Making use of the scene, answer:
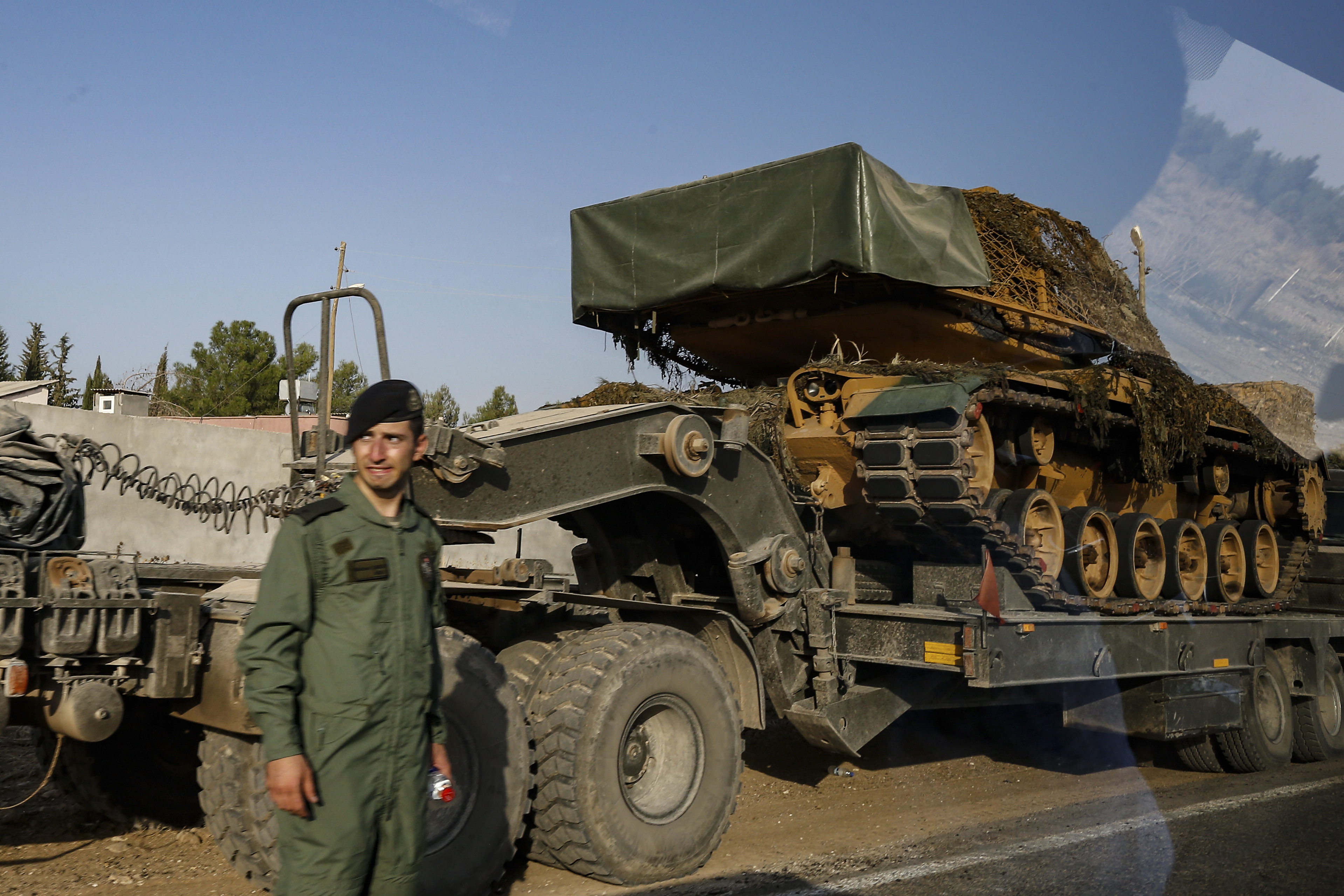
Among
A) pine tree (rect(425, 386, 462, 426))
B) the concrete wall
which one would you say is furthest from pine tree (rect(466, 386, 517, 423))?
the concrete wall

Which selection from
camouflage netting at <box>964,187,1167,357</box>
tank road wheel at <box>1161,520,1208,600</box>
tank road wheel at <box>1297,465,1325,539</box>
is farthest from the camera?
tank road wheel at <box>1297,465,1325,539</box>

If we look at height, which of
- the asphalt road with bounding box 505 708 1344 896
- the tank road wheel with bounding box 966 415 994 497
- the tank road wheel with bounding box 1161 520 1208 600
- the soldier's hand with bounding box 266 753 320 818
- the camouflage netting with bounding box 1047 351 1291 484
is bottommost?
the asphalt road with bounding box 505 708 1344 896

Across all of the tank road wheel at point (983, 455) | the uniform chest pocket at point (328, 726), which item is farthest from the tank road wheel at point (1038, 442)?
the uniform chest pocket at point (328, 726)

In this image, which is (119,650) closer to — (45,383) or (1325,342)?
(1325,342)

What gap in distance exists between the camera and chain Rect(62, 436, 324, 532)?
41.0 feet

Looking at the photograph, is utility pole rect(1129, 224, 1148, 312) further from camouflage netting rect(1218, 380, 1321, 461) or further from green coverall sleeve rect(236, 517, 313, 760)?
green coverall sleeve rect(236, 517, 313, 760)

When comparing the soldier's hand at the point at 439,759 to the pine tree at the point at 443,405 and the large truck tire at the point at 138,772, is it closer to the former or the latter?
the large truck tire at the point at 138,772

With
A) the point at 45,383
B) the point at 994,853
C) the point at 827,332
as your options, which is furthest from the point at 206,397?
the point at 994,853

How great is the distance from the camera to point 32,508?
4.16 m

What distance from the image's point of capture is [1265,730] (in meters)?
8.52

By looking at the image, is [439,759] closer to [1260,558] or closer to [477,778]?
[477,778]

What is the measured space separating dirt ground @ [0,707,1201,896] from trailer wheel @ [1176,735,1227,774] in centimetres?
12

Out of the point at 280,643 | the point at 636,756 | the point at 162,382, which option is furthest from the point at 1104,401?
the point at 162,382

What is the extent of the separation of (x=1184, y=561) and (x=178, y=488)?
11.2 m
